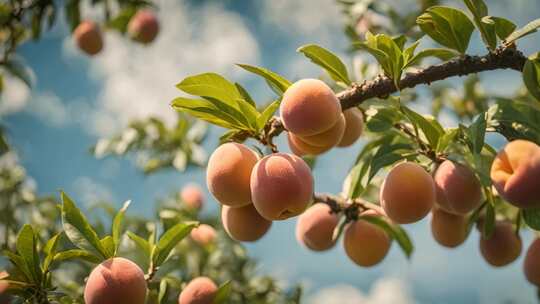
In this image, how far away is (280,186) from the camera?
40.2 inches

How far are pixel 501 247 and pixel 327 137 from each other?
2.14 feet

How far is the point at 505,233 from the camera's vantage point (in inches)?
56.6

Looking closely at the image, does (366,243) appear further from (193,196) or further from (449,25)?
(193,196)

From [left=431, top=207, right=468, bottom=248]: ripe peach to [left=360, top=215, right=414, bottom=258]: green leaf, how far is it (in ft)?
0.44

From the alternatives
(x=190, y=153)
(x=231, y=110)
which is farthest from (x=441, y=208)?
(x=190, y=153)

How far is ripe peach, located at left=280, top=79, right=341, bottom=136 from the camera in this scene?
3.49ft

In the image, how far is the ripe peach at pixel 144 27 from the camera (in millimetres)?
3541

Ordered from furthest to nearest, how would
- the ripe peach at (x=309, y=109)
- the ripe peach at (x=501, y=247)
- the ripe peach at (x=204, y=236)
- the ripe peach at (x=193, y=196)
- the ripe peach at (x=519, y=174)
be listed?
the ripe peach at (x=193, y=196), the ripe peach at (x=204, y=236), the ripe peach at (x=501, y=247), the ripe peach at (x=309, y=109), the ripe peach at (x=519, y=174)

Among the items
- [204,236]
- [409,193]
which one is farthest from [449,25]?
[204,236]

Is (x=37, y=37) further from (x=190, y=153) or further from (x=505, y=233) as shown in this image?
(x=505, y=233)

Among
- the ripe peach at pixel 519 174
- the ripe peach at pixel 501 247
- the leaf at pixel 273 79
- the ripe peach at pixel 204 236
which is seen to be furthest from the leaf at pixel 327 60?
the ripe peach at pixel 204 236

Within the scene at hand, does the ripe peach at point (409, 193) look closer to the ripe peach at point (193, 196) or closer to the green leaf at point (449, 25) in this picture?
the green leaf at point (449, 25)

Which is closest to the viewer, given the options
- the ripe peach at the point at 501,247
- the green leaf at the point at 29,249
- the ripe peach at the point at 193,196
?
the green leaf at the point at 29,249

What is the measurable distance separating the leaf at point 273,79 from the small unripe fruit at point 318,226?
430 mm
